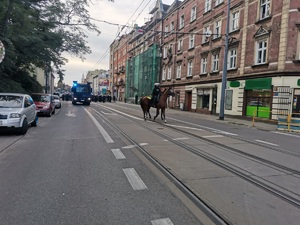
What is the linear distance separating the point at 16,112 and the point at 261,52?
18.8 m

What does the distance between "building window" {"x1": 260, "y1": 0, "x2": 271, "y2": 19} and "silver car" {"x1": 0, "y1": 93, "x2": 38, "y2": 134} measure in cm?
1883

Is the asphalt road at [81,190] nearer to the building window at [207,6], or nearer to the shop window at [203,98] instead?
the shop window at [203,98]

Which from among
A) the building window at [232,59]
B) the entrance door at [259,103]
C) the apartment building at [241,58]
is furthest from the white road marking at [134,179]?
the building window at [232,59]

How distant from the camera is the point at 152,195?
4301mm

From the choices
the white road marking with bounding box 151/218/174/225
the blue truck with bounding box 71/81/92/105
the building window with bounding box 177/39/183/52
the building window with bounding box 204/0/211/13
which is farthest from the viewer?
the blue truck with bounding box 71/81/92/105

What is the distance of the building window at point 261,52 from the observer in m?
20.8

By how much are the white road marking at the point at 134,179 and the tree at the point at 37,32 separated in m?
12.9

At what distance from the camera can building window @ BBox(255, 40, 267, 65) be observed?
20.8 metres

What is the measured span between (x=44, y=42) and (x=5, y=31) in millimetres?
4311

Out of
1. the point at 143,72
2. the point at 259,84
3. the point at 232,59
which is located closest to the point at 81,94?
the point at 143,72

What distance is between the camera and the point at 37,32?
1947 centimetres

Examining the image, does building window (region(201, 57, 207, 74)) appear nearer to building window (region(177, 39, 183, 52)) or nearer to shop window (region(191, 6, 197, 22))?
shop window (region(191, 6, 197, 22))

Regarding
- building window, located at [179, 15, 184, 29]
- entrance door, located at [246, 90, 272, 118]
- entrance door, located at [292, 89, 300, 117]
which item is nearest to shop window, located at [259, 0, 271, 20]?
entrance door, located at [246, 90, 272, 118]

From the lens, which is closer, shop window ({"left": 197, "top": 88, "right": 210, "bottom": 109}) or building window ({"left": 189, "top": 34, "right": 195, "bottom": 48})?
shop window ({"left": 197, "top": 88, "right": 210, "bottom": 109})
